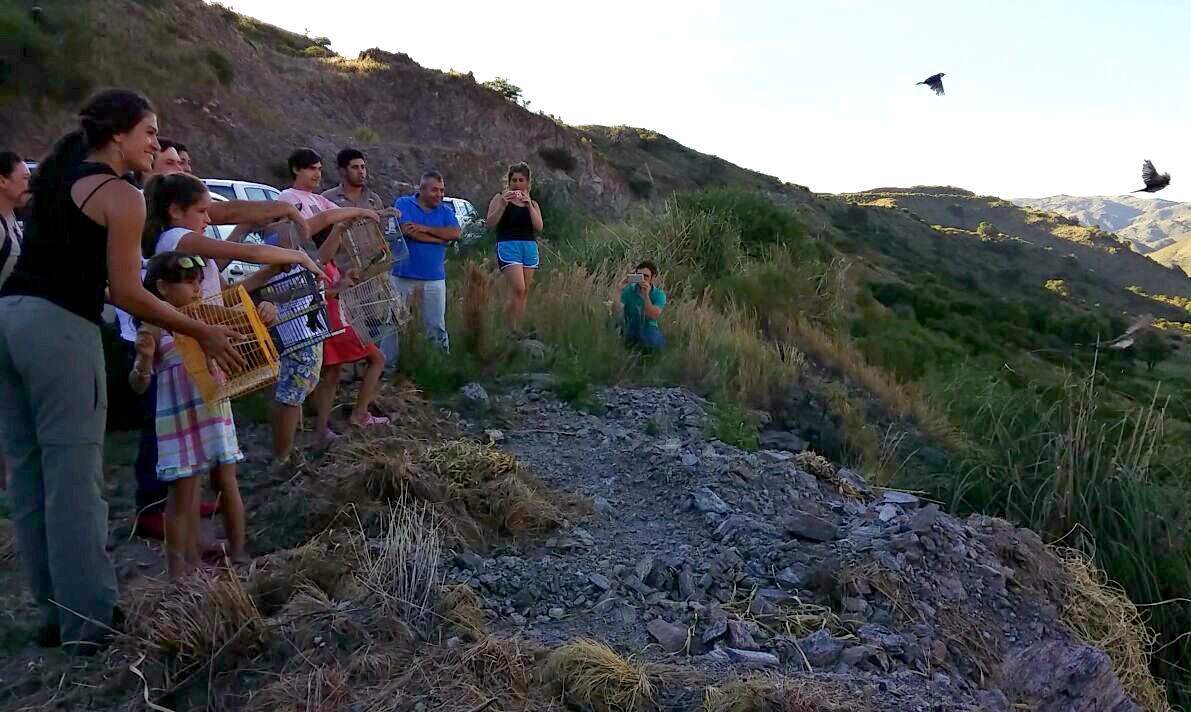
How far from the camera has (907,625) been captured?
3.95m

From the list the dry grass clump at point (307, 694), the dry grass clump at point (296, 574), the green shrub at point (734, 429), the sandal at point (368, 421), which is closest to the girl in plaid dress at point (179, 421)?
the dry grass clump at point (296, 574)

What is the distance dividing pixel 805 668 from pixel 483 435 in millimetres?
2871

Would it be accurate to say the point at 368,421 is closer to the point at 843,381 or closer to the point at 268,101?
the point at 843,381

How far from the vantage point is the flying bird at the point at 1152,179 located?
605cm

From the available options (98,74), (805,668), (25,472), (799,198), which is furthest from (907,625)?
(799,198)

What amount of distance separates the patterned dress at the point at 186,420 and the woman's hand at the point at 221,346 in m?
0.41

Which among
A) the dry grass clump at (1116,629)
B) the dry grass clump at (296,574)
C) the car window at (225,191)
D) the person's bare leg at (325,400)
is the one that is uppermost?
the car window at (225,191)

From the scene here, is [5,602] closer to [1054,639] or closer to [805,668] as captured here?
[805,668]

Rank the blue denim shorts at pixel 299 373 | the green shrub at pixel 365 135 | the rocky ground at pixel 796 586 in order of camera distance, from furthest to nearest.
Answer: the green shrub at pixel 365 135
the blue denim shorts at pixel 299 373
the rocky ground at pixel 796 586

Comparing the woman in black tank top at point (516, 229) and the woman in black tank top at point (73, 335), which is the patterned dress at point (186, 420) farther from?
the woman in black tank top at point (516, 229)

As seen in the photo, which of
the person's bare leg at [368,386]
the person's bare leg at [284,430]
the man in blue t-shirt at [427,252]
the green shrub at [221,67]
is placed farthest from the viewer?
the green shrub at [221,67]

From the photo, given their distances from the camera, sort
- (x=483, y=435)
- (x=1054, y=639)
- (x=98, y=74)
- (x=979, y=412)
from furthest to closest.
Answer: (x=98, y=74)
(x=979, y=412)
(x=483, y=435)
(x=1054, y=639)

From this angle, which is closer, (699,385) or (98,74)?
(699,385)

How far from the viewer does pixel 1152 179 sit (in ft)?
20.2
